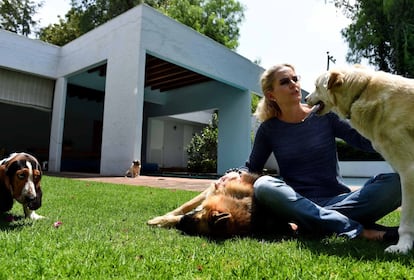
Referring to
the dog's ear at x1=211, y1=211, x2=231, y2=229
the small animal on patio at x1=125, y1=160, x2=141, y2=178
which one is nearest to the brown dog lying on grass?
the dog's ear at x1=211, y1=211, x2=231, y2=229

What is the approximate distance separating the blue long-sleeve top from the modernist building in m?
7.77

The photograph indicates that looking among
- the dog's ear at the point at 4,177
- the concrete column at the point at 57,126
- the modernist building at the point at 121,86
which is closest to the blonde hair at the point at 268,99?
the dog's ear at the point at 4,177

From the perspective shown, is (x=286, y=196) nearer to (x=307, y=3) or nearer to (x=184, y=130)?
(x=307, y=3)

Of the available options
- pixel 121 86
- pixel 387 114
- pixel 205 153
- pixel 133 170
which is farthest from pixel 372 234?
pixel 205 153

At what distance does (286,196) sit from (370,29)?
66.6 ft

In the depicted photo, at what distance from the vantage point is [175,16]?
27.1 metres

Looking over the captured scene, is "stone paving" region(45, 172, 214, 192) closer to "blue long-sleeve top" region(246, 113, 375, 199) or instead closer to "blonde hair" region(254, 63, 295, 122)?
"blonde hair" region(254, 63, 295, 122)

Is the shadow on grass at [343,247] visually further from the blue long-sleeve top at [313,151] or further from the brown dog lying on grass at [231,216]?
the blue long-sleeve top at [313,151]

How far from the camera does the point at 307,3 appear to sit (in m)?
12.7

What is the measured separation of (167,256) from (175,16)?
2756 cm

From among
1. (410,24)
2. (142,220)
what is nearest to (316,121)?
(142,220)

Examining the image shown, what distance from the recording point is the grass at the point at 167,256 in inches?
57.7

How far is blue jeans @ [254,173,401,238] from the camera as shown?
220cm

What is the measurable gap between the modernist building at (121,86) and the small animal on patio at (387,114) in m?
8.37
